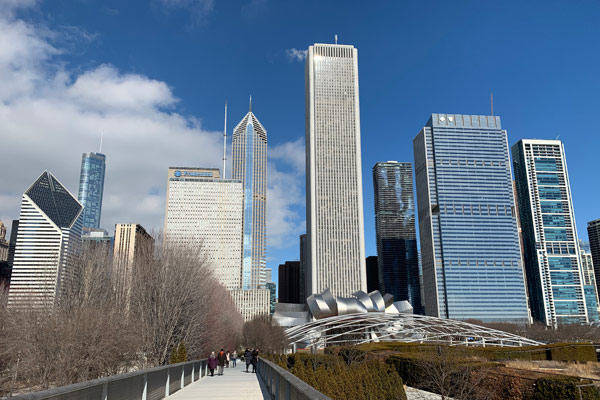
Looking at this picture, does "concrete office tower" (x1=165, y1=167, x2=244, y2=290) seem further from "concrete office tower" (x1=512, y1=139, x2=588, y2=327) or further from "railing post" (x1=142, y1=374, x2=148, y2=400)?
"railing post" (x1=142, y1=374, x2=148, y2=400)

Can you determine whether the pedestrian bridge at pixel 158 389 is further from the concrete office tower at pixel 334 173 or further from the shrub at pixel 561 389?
the concrete office tower at pixel 334 173

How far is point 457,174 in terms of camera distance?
16762 centimetres

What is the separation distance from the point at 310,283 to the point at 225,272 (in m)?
53.8

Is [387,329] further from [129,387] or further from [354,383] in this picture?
[129,387]

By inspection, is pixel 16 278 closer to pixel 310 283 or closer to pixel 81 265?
pixel 310 283

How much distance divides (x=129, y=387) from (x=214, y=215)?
184979mm

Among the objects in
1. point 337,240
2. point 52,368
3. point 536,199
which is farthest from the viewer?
point 536,199

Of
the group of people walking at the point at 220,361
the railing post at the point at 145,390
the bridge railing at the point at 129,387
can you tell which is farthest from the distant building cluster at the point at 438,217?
the railing post at the point at 145,390

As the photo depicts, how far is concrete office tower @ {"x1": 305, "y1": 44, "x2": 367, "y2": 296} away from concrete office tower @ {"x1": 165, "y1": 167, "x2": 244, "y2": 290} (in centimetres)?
4409

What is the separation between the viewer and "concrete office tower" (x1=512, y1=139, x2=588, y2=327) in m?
169

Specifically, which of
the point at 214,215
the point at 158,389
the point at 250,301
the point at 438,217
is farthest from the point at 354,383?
the point at 214,215

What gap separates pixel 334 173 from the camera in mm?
159250

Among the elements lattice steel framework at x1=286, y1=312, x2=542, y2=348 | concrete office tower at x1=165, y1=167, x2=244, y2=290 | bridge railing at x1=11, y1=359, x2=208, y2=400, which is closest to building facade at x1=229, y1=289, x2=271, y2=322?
concrete office tower at x1=165, y1=167, x2=244, y2=290

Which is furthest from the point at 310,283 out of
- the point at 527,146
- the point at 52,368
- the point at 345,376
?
the point at 345,376
